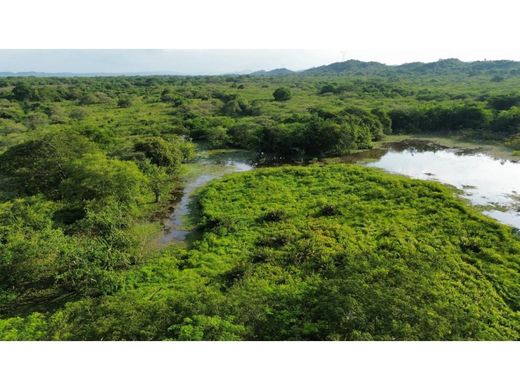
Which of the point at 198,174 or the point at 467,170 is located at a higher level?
the point at 467,170

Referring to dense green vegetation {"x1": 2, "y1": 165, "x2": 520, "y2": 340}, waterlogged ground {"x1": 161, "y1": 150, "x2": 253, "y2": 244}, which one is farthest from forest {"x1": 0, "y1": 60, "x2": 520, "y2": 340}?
waterlogged ground {"x1": 161, "y1": 150, "x2": 253, "y2": 244}

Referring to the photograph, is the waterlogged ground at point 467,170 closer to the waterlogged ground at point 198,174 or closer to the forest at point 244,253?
the forest at point 244,253

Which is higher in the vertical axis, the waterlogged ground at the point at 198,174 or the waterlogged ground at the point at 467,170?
the waterlogged ground at the point at 467,170

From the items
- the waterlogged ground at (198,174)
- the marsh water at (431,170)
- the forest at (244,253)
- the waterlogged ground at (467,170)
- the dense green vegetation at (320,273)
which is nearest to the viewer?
the dense green vegetation at (320,273)

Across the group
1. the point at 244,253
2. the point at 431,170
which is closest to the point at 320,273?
the point at 244,253

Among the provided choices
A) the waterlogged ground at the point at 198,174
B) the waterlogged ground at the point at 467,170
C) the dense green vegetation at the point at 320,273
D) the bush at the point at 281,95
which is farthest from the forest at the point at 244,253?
the bush at the point at 281,95

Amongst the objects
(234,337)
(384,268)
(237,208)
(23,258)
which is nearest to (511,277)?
(384,268)

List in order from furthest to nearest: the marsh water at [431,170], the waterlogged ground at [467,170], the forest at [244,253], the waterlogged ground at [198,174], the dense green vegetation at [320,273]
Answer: the waterlogged ground at [467,170] → the marsh water at [431,170] → the waterlogged ground at [198,174] → the forest at [244,253] → the dense green vegetation at [320,273]

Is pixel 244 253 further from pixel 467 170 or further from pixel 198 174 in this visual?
pixel 467 170

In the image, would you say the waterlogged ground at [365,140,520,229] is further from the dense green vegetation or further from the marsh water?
the dense green vegetation
